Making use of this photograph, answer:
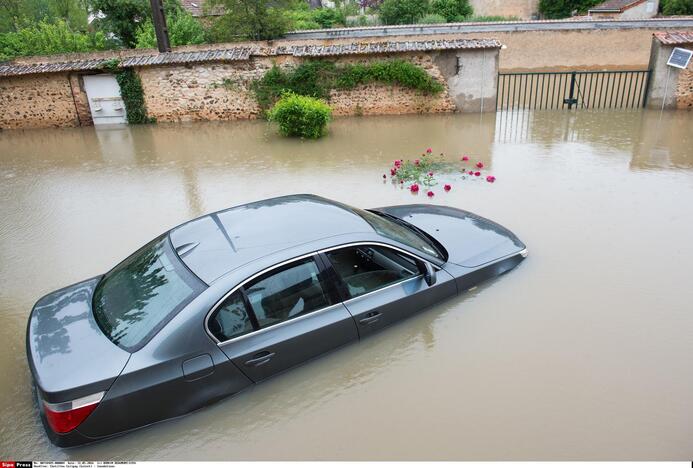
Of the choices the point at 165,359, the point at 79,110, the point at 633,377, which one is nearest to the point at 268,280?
the point at 165,359

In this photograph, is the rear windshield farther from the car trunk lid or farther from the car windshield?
the car trunk lid

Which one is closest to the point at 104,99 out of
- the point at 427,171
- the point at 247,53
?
the point at 247,53

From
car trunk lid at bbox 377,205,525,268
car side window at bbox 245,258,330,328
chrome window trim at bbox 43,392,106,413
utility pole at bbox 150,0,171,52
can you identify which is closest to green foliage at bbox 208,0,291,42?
utility pole at bbox 150,0,171,52

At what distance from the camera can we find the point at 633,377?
12.8ft

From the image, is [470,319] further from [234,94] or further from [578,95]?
[578,95]

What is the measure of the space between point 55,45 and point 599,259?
23.4 metres

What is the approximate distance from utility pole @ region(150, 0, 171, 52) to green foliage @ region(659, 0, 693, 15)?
29.4 metres

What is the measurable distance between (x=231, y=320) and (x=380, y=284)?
53.8 inches

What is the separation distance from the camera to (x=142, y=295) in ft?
12.1

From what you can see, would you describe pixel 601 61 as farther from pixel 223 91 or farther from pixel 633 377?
pixel 633 377

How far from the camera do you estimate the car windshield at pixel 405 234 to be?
450 centimetres

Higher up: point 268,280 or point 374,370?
point 268,280

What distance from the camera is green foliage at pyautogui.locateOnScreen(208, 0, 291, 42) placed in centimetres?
2181

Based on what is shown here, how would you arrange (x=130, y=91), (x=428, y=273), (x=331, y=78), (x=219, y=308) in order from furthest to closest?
(x=130, y=91) < (x=331, y=78) < (x=428, y=273) < (x=219, y=308)
